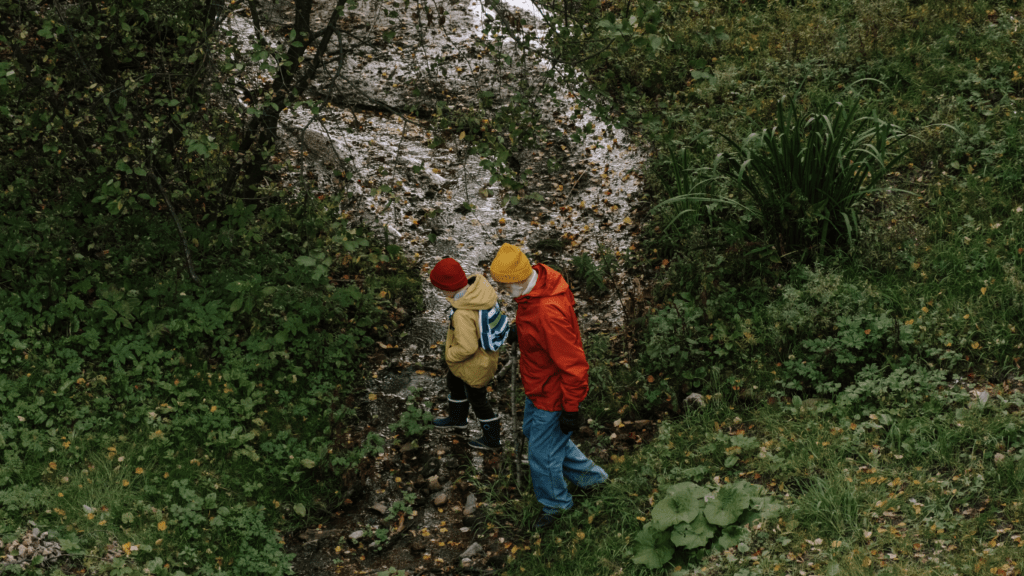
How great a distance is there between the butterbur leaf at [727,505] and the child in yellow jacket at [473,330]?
187cm

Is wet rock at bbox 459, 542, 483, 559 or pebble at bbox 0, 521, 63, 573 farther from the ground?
wet rock at bbox 459, 542, 483, 559

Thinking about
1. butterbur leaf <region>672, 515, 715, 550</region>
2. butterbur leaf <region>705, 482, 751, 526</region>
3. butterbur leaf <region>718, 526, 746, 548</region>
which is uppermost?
butterbur leaf <region>705, 482, 751, 526</region>

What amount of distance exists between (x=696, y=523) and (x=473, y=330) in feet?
6.58

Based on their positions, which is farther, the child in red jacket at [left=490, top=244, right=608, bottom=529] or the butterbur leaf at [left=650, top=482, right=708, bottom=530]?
the child in red jacket at [left=490, top=244, right=608, bottom=529]

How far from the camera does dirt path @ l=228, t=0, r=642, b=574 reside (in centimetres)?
463

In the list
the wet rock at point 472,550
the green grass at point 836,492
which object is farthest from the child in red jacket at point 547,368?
the wet rock at point 472,550

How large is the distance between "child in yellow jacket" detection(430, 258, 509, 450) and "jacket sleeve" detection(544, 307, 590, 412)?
896 mm

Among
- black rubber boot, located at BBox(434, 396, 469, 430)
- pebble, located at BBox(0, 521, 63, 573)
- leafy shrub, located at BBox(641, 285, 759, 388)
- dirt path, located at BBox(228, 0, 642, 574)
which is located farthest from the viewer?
black rubber boot, located at BBox(434, 396, 469, 430)

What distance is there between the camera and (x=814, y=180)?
5449mm

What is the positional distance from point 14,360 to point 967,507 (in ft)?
21.1

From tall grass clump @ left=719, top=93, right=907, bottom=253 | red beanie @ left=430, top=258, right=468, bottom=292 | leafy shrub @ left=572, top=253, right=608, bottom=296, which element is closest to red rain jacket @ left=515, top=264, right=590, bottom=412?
red beanie @ left=430, top=258, right=468, bottom=292

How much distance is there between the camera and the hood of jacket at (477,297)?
483 cm

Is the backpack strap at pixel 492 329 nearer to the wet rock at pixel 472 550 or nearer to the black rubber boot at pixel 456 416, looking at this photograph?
the black rubber boot at pixel 456 416

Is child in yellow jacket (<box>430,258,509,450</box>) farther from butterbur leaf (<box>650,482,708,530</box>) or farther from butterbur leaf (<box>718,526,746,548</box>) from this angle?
butterbur leaf (<box>718,526,746,548</box>)
